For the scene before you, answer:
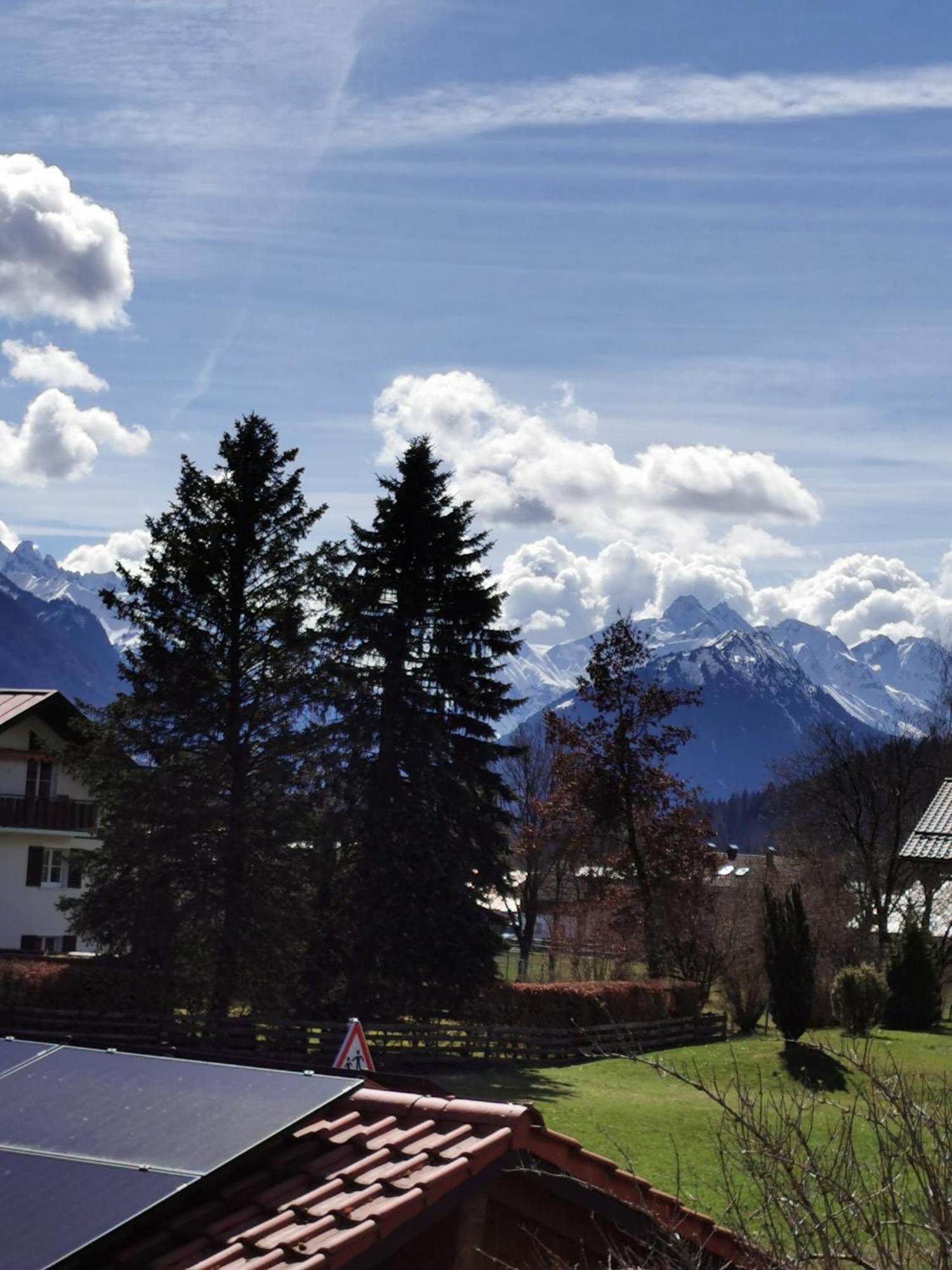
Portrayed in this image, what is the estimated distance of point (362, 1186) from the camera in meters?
5.31

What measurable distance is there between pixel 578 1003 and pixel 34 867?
23724mm

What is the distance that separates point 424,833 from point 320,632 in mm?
5352

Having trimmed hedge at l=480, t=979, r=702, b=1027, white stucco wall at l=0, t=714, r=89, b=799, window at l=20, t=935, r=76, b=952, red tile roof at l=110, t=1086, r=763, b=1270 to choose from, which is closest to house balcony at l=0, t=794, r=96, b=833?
white stucco wall at l=0, t=714, r=89, b=799

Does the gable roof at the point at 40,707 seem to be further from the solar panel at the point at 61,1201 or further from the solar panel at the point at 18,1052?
the solar panel at the point at 61,1201

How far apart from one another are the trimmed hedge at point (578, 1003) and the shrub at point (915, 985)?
632 centimetres

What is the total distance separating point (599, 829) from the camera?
46281mm

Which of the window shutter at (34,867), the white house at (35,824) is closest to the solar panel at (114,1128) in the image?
the white house at (35,824)

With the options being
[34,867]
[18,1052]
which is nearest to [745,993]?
[34,867]

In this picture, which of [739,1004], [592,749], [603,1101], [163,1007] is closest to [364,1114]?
[603,1101]

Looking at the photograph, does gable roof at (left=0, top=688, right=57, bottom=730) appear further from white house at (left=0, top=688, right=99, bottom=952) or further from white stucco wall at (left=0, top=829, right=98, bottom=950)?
white stucco wall at (left=0, top=829, right=98, bottom=950)

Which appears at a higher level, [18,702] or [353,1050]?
[18,702]

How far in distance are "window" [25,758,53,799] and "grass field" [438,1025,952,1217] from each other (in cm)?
2451

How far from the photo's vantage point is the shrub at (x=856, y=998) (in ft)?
109

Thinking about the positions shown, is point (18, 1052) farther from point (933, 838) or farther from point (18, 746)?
point (18, 746)
